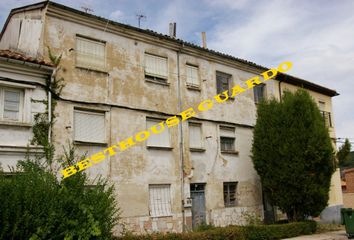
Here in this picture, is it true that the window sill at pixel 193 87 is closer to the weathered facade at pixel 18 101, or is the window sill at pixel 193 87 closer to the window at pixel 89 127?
the window at pixel 89 127

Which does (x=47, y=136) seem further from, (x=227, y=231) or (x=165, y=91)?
(x=227, y=231)

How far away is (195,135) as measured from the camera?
720 inches

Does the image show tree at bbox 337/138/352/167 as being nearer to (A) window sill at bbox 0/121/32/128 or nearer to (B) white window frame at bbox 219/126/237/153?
(B) white window frame at bbox 219/126/237/153

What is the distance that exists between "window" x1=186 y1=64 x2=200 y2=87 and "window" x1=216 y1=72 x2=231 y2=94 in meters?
1.51

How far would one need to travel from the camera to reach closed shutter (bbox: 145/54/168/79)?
1705cm

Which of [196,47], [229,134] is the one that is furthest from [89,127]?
[229,134]

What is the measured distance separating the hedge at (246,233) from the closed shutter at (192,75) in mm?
6946

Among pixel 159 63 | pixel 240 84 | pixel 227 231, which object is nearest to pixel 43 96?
pixel 159 63

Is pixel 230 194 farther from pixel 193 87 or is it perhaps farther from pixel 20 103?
pixel 20 103

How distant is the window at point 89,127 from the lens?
14.3 metres

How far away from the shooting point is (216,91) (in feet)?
64.6

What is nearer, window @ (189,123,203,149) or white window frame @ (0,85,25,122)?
white window frame @ (0,85,25,122)

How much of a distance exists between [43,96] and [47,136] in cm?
141

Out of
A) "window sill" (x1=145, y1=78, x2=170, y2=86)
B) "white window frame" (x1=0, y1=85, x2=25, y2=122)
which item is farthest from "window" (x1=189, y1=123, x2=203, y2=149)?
"white window frame" (x1=0, y1=85, x2=25, y2=122)
